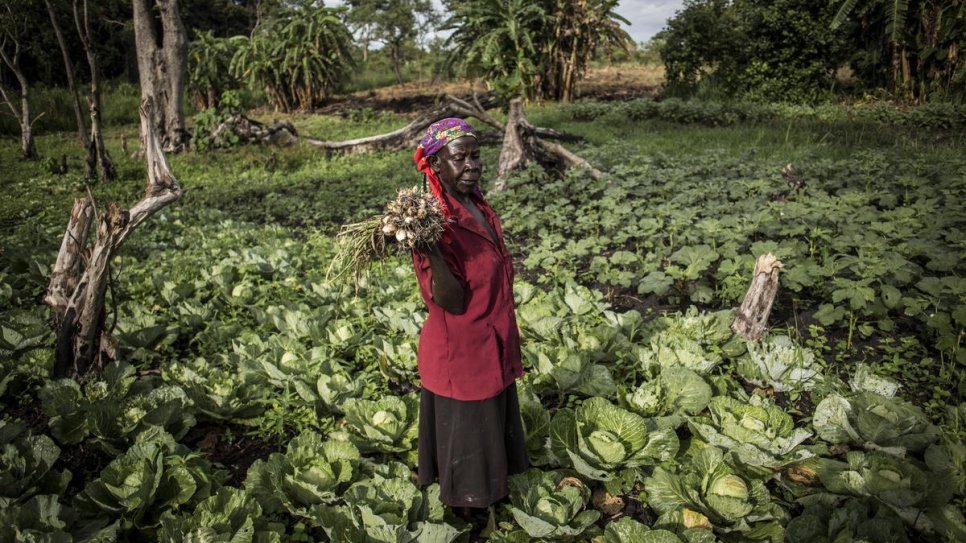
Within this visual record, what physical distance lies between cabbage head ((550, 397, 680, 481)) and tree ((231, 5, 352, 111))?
18156 mm

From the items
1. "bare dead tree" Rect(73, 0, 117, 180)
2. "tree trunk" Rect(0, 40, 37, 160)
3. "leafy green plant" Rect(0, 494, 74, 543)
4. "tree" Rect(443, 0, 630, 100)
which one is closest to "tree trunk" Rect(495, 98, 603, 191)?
"bare dead tree" Rect(73, 0, 117, 180)

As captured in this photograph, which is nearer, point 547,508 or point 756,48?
point 547,508

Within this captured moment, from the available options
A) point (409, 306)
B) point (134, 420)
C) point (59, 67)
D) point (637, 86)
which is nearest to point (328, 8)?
point (59, 67)

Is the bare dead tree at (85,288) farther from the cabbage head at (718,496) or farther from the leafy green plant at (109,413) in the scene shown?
the cabbage head at (718,496)

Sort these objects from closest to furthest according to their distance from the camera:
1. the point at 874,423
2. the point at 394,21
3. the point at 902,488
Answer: the point at 902,488
the point at 874,423
the point at 394,21

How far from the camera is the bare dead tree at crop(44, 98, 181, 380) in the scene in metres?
3.10

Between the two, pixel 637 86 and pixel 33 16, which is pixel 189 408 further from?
pixel 637 86

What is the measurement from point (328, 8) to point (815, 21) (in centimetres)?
1489

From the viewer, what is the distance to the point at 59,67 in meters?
18.9

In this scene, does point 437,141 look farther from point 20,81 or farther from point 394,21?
point 394,21

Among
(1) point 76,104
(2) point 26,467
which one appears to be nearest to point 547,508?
(2) point 26,467

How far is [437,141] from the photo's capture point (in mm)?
1895

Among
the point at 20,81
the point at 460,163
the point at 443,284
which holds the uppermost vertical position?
the point at 20,81

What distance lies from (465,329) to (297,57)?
19.1 m
